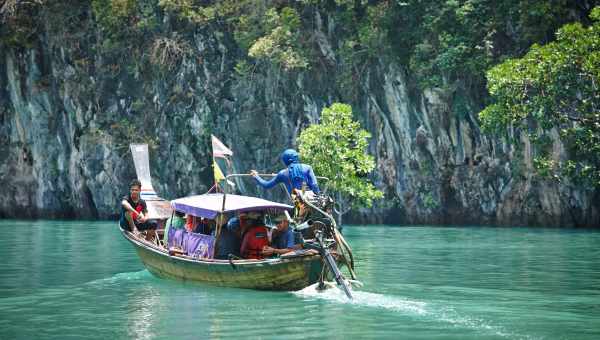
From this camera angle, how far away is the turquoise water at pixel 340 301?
40.5 ft

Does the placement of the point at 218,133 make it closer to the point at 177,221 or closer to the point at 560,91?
the point at 560,91

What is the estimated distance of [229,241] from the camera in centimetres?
1712

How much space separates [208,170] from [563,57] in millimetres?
23102

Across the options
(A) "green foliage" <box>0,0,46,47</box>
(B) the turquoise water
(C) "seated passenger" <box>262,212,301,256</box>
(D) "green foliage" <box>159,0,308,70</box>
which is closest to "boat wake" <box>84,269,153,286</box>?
(B) the turquoise water

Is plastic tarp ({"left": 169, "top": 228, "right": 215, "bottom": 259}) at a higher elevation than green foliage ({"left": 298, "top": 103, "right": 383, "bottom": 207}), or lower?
lower

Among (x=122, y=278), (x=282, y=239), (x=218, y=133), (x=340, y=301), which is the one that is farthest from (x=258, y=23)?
(x=340, y=301)

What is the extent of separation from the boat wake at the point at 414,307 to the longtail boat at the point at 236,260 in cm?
24

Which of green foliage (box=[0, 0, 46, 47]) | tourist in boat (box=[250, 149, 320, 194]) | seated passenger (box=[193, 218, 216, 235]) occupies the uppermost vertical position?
green foliage (box=[0, 0, 46, 47])

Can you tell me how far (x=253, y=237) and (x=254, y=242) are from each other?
104mm

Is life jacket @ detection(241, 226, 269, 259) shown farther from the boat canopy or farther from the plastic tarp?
the plastic tarp

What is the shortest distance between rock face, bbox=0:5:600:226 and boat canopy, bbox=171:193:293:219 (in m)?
22.3

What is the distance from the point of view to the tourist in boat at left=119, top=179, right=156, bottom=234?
20000mm

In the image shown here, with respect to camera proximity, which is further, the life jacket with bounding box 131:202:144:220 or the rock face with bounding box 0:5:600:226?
the rock face with bounding box 0:5:600:226

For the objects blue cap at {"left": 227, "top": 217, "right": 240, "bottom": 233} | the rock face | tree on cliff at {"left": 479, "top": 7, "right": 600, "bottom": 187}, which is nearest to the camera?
blue cap at {"left": 227, "top": 217, "right": 240, "bottom": 233}
